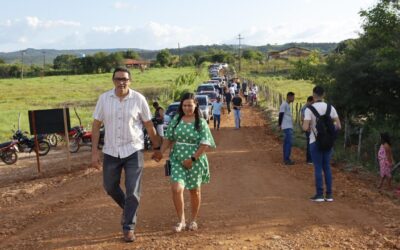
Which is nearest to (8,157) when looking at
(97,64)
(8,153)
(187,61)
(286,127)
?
(8,153)

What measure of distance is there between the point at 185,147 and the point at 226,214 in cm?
149

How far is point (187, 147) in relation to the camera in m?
5.57

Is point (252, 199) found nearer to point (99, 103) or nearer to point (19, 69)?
point (99, 103)

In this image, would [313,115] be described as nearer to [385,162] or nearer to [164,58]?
[385,162]

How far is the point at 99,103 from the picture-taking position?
5.55m

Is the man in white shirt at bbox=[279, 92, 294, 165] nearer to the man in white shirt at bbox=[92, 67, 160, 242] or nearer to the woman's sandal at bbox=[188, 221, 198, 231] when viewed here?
the woman's sandal at bbox=[188, 221, 198, 231]

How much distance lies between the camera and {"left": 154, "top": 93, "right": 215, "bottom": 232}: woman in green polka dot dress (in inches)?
219

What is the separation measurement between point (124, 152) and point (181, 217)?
105 centimetres

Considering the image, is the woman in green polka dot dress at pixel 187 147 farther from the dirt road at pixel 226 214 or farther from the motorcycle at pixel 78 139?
the motorcycle at pixel 78 139

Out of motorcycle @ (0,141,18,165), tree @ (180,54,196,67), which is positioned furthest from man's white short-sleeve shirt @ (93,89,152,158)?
A: tree @ (180,54,196,67)

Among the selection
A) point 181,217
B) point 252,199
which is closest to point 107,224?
point 181,217

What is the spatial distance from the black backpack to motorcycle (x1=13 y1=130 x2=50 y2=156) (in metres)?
12.5

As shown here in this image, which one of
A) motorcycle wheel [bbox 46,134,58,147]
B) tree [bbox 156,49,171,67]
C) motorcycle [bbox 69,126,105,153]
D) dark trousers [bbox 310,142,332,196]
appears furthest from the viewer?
tree [bbox 156,49,171,67]

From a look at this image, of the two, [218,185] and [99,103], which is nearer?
[99,103]
